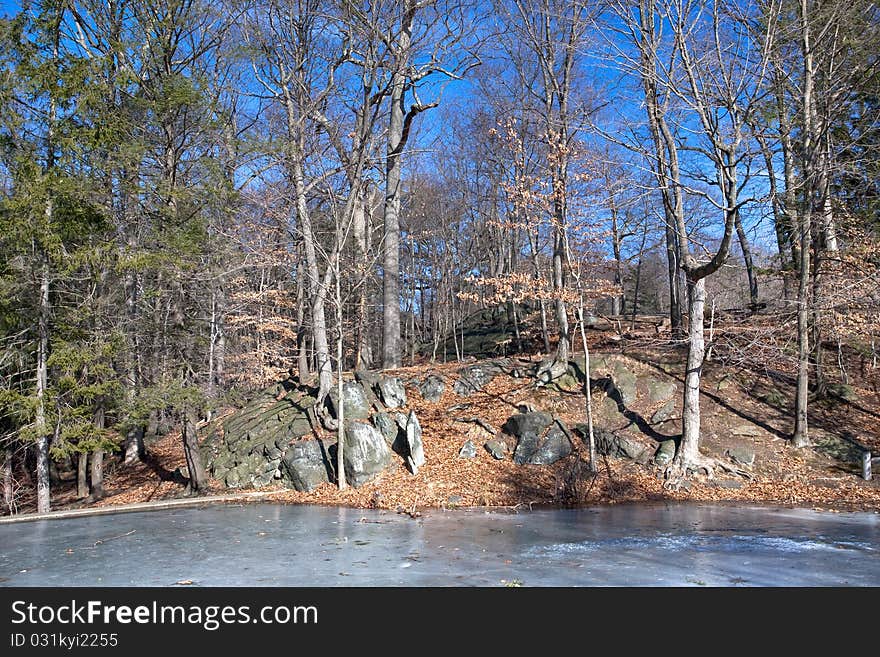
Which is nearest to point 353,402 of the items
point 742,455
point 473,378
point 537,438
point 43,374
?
point 473,378

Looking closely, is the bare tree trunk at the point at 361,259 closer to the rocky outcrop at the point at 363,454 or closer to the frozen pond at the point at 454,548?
the rocky outcrop at the point at 363,454

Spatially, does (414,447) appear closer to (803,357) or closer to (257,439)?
(257,439)

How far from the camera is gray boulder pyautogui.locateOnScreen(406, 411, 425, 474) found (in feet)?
44.6

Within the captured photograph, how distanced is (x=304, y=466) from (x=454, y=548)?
699cm

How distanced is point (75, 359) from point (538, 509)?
30.7 feet

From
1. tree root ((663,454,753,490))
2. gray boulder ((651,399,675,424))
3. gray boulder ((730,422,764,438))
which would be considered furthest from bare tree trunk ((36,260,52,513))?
gray boulder ((730,422,764,438))

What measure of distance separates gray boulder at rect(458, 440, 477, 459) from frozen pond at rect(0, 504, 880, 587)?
314 centimetres

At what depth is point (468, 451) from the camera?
14242 millimetres

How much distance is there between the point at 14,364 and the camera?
490 inches

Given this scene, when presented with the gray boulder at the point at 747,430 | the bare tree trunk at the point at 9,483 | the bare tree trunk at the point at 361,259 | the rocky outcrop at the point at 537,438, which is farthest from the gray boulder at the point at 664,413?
the bare tree trunk at the point at 9,483
